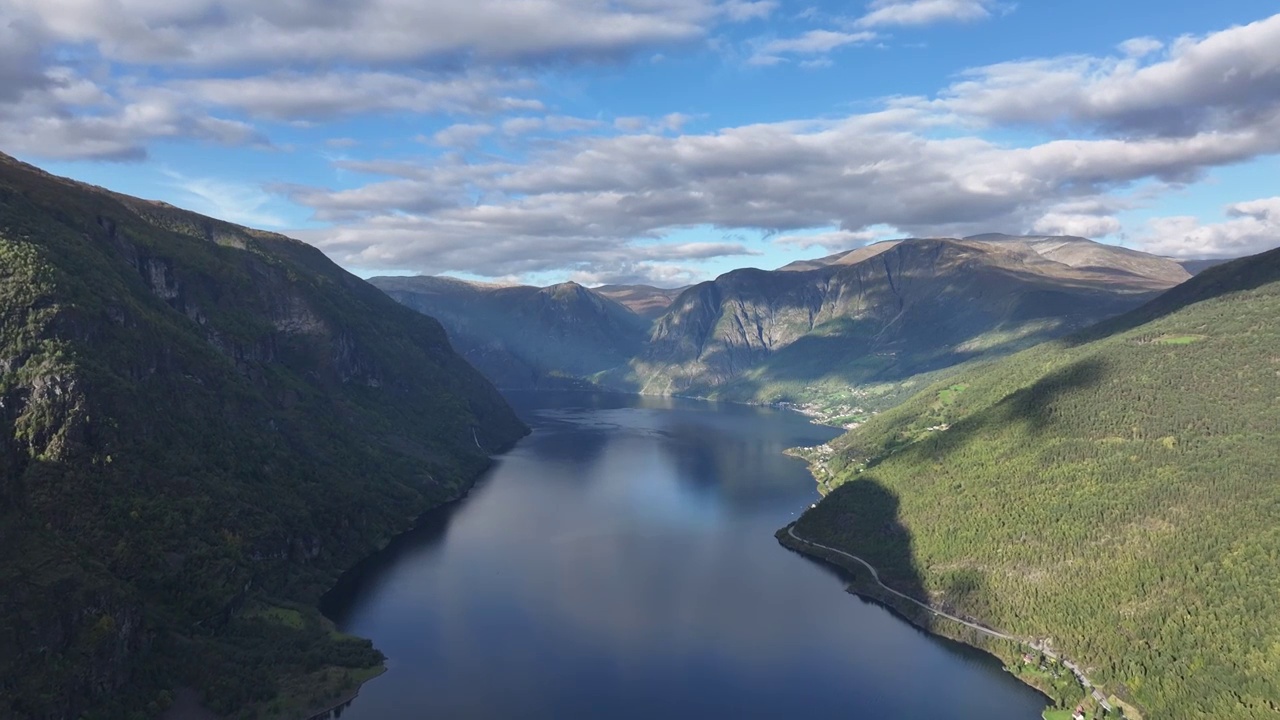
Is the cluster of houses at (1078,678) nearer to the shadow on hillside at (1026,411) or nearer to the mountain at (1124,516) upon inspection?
the mountain at (1124,516)

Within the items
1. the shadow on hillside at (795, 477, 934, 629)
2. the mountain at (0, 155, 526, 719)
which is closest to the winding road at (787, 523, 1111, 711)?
the shadow on hillside at (795, 477, 934, 629)

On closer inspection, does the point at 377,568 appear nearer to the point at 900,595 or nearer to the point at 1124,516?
the point at 900,595

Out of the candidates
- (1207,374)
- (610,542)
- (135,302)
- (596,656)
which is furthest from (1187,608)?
(135,302)

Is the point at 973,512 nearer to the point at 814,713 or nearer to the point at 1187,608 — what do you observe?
the point at 1187,608

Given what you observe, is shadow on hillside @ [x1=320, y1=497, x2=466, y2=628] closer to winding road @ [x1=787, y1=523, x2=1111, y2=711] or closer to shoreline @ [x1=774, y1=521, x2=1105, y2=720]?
shoreline @ [x1=774, y1=521, x2=1105, y2=720]

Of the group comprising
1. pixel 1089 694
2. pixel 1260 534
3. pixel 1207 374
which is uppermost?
pixel 1207 374

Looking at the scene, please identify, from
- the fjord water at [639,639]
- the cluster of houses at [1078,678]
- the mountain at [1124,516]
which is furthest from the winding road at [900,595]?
the fjord water at [639,639]
